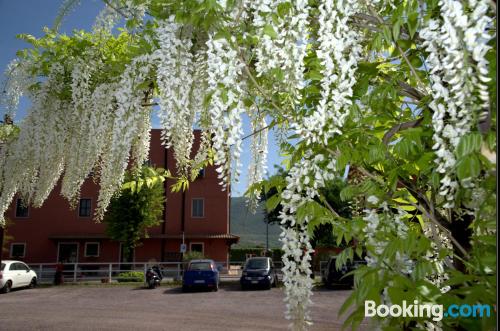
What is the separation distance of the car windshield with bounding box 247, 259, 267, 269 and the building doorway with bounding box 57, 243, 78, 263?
1776 centimetres

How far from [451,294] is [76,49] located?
444 cm

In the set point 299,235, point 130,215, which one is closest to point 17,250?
point 130,215

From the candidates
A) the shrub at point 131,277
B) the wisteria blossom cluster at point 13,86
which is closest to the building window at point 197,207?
the shrub at point 131,277

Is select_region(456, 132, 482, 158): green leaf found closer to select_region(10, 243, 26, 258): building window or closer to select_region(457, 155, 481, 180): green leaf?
select_region(457, 155, 481, 180): green leaf

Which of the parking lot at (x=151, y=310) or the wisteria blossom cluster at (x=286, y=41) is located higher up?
the wisteria blossom cluster at (x=286, y=41)

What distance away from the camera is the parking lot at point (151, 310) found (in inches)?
440

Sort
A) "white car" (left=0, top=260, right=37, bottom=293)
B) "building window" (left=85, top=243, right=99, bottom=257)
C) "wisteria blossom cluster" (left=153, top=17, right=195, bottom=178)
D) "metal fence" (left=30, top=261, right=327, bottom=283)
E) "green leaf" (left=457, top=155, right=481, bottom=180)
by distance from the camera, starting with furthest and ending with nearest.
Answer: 1. "building window" (left=85, top=243, right=99, bottom=257)
2. "metal fence" (left=30, top=261, right=327, bottom=283)
3. "white car" (left=0, top=260, right=37, bottom=293)
4. "wisteria blossom cluster" (left=153, top=17, right=195, bottom=178)
5. "green leaf" (left=457, top=155, right=481, bottom=180)

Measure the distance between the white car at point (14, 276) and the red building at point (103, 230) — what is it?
1108 centimetres

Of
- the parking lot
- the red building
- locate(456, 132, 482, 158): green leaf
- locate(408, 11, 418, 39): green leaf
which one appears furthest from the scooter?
locate(456, 132, 482, 158): green leaf

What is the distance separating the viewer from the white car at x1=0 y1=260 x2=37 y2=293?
1900 centimetres

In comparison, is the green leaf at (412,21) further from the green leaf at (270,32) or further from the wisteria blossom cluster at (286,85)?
the green leaf at (270,32)

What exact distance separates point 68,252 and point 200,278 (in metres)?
17.9

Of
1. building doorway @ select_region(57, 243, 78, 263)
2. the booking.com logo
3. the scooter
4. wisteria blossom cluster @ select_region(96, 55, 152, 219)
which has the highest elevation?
wisteria blossom cluster @ select_region(96, 55, 152, 219)

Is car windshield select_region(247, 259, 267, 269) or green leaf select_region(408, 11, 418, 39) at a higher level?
green leaf select_region(408, 11, 418, 39)
